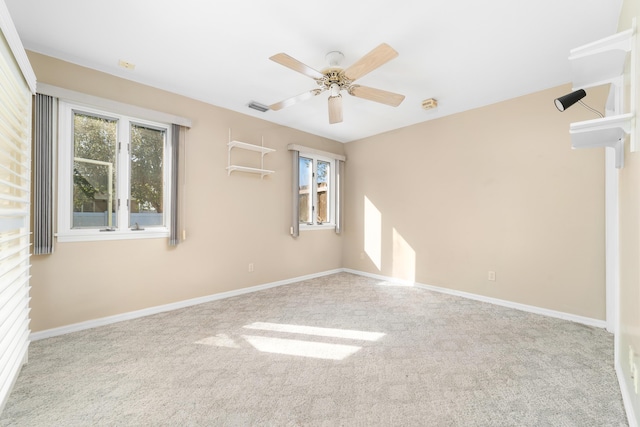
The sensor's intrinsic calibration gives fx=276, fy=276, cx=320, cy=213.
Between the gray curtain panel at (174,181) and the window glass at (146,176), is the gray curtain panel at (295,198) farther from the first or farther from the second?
the window glass at (146,176)

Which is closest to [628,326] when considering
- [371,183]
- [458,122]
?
[458,122]

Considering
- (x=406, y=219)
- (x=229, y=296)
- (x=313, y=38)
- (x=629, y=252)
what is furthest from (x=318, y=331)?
(x=313, y=38)

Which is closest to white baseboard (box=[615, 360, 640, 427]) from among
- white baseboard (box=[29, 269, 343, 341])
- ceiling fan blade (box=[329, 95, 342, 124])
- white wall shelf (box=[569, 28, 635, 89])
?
white wall shelf (box=[569, 28, 635, 89])

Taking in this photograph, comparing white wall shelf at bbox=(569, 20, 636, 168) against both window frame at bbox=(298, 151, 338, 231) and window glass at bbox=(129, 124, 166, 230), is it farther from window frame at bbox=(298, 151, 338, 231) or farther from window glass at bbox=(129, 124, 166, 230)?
window glass at bbox=(129, 124, 166, 230)

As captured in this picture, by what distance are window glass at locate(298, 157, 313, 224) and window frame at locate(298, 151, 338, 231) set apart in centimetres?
5

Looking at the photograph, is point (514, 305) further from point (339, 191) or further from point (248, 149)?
point (248, 149)

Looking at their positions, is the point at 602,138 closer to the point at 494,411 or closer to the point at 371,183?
the point at 494,411

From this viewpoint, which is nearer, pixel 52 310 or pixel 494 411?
pixel 494 411

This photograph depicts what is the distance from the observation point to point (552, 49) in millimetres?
2512

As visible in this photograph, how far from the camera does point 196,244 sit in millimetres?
3557

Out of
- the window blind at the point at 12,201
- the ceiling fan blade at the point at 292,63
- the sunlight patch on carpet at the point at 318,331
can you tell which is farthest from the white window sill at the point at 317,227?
the window blind at the point at 12,201

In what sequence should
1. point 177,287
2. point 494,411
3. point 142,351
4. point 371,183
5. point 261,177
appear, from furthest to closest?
point 371,183, point 261,177, point 177,287, point 142,351, point 494,411

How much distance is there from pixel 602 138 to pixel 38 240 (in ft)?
14.4

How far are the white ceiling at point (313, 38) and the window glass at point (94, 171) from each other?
0.60m
